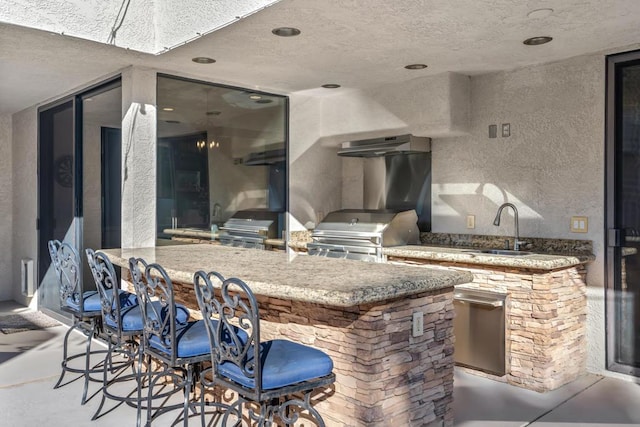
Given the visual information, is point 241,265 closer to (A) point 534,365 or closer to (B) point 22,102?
(A) point 534,365

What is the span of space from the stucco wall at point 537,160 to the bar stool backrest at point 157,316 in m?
2.87

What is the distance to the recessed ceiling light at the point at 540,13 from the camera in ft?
9.50

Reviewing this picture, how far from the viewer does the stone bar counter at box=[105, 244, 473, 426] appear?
2.22 metres

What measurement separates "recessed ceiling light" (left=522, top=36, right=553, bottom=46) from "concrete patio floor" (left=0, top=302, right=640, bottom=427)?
2.29 metres

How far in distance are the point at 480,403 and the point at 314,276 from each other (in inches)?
61.8

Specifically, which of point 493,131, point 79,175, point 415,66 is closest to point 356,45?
point 415,66

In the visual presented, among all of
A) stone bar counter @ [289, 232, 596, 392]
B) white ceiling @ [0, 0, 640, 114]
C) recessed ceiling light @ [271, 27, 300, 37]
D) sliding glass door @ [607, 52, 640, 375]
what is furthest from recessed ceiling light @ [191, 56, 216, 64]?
sliding glass door @ [607, 52, 640, 375]

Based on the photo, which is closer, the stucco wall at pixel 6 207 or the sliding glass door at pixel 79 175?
the sliding glass door at pixel 79 175

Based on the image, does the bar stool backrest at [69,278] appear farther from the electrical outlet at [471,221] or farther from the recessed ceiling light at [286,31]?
the electrical outlet at [471,221]

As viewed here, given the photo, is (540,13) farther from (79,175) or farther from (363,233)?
(79,175)

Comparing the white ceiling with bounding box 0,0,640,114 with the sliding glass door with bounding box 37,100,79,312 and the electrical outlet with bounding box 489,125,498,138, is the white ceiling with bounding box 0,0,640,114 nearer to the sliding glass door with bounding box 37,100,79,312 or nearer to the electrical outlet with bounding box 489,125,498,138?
the electrical outlet with bounding box 489,125,498,138

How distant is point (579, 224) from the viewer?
3814mm

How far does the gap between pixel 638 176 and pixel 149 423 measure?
3.43 meters

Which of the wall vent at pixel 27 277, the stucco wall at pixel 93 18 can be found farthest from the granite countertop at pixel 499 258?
the wall vent at pixel 27 277
